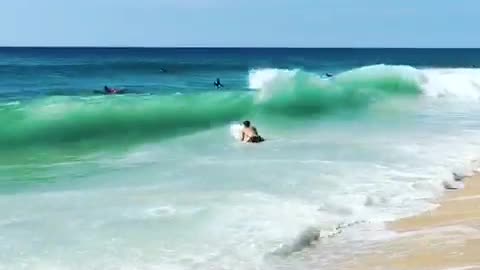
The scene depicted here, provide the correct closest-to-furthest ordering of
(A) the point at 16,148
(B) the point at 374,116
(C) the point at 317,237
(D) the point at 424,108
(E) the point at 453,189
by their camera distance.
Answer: (C) the point at 317,237
(E) the point at 453,189
(A) the point at 16,148
(B) the point at 374,116
(D) the point at 424,108

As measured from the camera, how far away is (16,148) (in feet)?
61.8

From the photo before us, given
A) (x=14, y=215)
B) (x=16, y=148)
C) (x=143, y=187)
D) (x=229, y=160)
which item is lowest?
(x=14, y=215)

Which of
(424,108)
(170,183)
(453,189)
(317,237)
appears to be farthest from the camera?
(424,108)

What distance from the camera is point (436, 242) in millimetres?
8031

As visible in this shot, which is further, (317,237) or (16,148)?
(16,148)

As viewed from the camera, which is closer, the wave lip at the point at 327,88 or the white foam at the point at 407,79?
the wave lip at the point at 327,88

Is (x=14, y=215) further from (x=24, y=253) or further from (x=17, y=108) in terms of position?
(x=17, y=108)

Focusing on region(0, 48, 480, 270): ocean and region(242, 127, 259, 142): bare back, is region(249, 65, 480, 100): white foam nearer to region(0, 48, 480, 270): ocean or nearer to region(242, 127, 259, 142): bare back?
region(0, 48, 480, 270): ocean

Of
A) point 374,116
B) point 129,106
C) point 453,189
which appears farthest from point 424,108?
point 453,189

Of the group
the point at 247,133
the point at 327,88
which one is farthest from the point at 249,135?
the point at 327,88

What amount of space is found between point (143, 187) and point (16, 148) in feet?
26.4

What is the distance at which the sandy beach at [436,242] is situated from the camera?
23.8 ft

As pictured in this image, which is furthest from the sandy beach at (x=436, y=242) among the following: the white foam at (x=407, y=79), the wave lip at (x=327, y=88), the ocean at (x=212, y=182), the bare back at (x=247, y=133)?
the white foam at (x=407, y=79)

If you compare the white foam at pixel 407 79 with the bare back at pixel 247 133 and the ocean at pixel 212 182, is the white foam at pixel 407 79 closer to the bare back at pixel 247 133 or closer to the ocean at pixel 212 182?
the ocean at pixel 212 182
